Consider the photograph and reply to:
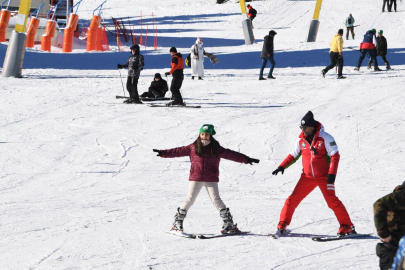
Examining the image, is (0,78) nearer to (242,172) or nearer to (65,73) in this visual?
(65,73)

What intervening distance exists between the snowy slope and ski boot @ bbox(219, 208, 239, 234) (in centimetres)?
18

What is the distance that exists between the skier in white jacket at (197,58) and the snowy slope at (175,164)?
36 centimetres

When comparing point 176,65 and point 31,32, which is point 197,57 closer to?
point 176,65

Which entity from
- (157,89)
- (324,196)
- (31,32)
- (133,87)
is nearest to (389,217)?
(324,196)

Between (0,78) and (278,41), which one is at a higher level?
(278,41)

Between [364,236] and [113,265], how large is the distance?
8.18 feet

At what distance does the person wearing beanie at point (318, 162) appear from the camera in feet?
17.4

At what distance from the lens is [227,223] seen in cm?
568

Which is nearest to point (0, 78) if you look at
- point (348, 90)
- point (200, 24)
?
point (348, 90)

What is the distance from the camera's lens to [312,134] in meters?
5.39

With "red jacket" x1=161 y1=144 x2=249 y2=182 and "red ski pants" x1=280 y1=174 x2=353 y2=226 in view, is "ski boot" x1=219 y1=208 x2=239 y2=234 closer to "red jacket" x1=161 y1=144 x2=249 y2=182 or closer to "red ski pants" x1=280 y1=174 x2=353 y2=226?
"red jacket" x1=161 y1=144 x2=249 y2=182

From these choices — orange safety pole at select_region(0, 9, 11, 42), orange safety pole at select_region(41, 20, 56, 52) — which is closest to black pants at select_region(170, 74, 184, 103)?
orange safety pole at select_region(41, 20, 56, 52)

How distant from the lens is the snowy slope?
5234 mm

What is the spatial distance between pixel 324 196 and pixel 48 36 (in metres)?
19.9
